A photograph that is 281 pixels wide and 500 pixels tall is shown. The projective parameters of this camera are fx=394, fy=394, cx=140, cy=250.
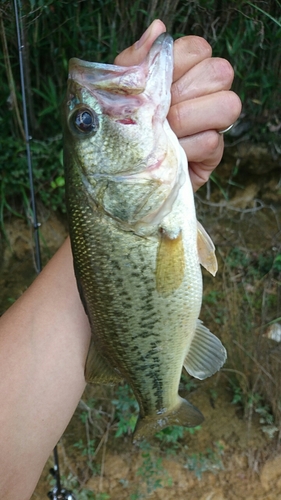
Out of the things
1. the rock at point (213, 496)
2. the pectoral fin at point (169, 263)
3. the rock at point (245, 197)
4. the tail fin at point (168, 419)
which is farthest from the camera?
the rock at point (245, 197)

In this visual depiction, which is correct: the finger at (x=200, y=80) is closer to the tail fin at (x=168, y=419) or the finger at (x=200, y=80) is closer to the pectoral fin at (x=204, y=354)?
the pectoral fin at (x=204, y=354)

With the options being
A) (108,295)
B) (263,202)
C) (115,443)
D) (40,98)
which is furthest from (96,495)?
(40,98)

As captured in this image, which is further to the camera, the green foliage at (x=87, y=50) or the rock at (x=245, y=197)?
the rock at (x=245, y=197)

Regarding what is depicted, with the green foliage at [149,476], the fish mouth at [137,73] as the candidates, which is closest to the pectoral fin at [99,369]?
the fish mouth at [137,73]

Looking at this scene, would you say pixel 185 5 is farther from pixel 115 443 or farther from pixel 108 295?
pixel 115 443

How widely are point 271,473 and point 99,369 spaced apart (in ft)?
6.55

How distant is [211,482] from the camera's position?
266cm

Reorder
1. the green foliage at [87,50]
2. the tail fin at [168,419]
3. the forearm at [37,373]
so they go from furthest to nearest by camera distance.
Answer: the green foliage at [87,50] → the tail fin at [168,419] → the forearm at [37,373]

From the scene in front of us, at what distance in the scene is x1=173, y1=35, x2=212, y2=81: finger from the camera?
1.17 metres

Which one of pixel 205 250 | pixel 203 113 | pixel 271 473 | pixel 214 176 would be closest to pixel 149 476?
pixel 271 473

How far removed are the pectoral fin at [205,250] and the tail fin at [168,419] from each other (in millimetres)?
546

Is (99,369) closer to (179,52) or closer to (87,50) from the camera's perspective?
(179,52)

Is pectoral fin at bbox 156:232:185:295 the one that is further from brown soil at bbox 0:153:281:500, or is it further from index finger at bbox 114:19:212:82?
brown soil at bbox 0:153:281:500

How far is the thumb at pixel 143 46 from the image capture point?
1.13 metres
